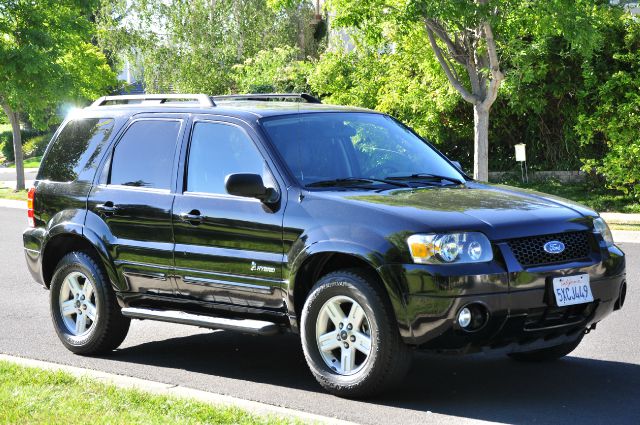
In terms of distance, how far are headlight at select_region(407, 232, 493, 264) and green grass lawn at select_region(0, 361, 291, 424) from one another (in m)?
1.23

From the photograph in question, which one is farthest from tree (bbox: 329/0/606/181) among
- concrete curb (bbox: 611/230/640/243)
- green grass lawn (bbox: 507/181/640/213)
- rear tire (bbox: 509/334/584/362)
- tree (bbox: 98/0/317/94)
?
tree (bbox: 98/0/317/94)

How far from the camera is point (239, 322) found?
7363mm

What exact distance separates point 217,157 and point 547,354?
2.64 meters

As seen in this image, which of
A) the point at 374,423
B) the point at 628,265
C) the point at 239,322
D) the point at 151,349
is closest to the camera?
the point at 374,423

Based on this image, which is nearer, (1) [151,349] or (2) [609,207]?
(1) [151,349]

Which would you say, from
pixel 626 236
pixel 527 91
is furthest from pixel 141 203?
pixel 527 91

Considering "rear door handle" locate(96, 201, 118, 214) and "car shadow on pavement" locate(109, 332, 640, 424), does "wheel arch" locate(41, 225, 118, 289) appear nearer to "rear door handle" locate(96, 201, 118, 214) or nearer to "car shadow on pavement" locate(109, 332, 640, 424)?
"rear door handle" locate(96, 201, 118, 214)

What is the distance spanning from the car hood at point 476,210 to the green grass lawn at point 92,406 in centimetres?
143

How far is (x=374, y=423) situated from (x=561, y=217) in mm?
1719

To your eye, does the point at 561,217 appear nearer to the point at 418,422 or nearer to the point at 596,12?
the point at 418,422

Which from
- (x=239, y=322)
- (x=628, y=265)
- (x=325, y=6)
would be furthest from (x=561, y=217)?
(x=325, y=6)

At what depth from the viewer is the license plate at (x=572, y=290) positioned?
6.61 m

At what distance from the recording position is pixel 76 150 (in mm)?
8945

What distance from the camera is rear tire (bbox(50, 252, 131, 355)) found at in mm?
8352
